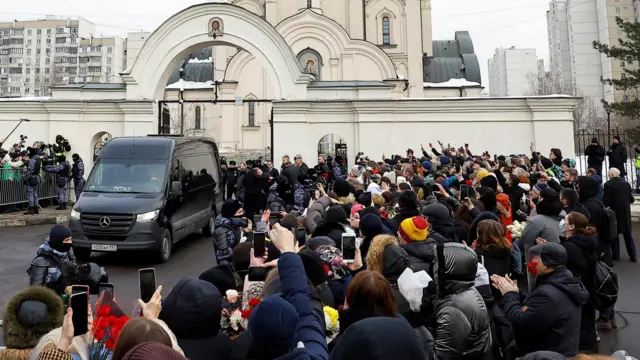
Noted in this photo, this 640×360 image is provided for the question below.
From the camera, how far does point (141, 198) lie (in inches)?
369

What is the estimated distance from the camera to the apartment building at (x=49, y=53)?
9850 cm

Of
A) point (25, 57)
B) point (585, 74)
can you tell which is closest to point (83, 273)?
point (585, 74)

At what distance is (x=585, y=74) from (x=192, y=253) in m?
77.2

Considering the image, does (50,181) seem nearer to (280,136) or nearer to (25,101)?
(25,101)

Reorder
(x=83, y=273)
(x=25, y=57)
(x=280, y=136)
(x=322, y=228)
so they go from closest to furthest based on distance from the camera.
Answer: (x=83, y=273)
(x=322, y=228)
(x=280, y=136)
(x=25, y=57)

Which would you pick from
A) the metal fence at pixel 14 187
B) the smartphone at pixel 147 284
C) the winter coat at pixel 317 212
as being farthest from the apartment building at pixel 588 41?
the smartphone at pixel 147 284

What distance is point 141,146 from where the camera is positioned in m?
10.4

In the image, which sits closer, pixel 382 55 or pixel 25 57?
pixel 382 55

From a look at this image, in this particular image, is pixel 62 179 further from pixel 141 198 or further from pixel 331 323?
pixel 331 323

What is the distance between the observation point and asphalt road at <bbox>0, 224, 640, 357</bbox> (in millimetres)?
5723

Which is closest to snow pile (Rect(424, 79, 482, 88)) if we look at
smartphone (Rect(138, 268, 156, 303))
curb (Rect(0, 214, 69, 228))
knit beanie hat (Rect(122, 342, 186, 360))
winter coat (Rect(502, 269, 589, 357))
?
curb (Rect(0, 214, 69, 228))

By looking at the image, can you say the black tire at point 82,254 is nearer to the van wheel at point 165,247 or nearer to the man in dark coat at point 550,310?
the van wheel at point 165,247

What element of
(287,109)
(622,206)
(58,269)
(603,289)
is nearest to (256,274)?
(58,269)

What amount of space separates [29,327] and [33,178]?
1411 cm
